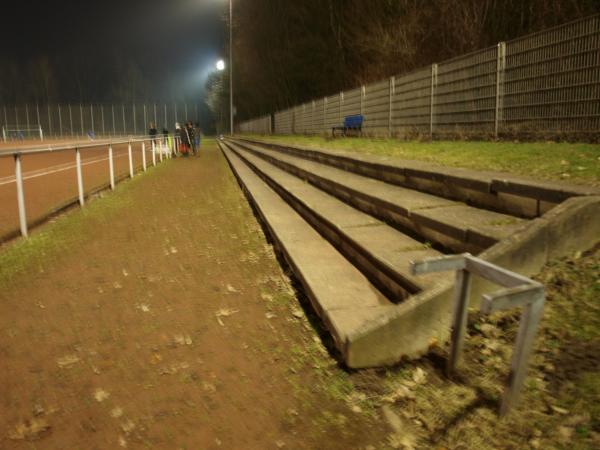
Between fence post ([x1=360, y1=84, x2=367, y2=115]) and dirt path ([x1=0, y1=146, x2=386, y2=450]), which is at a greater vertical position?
fence post ([x1=360, y1=84, x2=367, y2=115])

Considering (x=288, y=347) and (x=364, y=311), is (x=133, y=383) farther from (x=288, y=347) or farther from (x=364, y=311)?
(x=364, y=311)

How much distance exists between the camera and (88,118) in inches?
2936

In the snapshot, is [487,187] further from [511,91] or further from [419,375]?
[511,91]

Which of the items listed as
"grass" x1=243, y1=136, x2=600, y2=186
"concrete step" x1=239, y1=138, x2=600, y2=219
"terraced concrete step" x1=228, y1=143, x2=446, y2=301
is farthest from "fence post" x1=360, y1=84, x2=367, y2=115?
"terraced concrete step" x1=228, y1=143, x2=446, y2=301

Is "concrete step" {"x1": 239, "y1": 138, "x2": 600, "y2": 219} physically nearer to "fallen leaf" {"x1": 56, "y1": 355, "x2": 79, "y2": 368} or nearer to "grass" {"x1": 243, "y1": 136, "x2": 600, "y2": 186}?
"grass" {"x1": 243, "y1": 136, "x2": 600, "y2": 186}

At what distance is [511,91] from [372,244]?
632cm

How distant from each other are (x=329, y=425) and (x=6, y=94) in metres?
102

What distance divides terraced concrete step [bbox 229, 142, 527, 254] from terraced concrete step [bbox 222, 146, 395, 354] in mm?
644

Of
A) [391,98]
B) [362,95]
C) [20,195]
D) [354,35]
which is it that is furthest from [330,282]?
[354,35]

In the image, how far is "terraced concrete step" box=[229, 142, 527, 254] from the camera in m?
3.08

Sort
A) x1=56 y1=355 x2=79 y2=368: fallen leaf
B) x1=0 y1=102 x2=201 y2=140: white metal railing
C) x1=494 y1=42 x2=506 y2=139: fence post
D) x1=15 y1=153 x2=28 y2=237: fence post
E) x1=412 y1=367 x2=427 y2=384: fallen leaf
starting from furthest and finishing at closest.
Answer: x1=0 y1=102 x2=201 y2=140: white metal railing → x1=494 y1=42 x2=506 y2=139: fence post → x1=15 y1=153 x2=28 y2=237: fence post → x1=56 y1=355 x2=79 y2=368: fallen leaf → x1=412 y1=367 x2=427 y2=384: fallen leaf

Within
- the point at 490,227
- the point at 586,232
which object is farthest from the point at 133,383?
the point at 586,232

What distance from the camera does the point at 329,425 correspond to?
6.94 ft

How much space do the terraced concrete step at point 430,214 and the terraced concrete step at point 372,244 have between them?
118 millimetres
